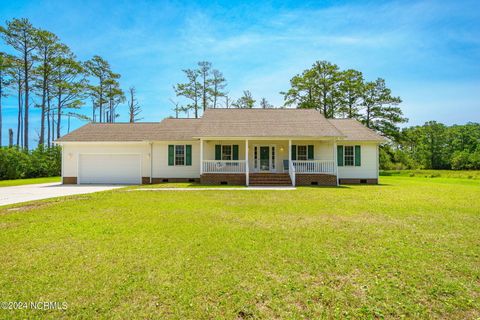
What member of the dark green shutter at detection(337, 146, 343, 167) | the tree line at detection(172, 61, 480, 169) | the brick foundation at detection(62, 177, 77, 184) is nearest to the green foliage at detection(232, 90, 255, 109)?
the tree line at detection(172, 61, 480, 169)

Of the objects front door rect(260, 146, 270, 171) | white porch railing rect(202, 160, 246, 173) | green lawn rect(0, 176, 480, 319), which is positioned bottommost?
green lawn rect(0, 176, 480, 319)

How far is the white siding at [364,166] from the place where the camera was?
700 inches

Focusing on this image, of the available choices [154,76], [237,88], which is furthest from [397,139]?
[154,76]

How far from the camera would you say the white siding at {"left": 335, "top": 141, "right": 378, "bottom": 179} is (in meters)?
17.8

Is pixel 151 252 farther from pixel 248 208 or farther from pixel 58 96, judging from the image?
pixel 58 96

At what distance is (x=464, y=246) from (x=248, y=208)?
17.0 ft

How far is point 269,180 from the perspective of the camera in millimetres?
15719

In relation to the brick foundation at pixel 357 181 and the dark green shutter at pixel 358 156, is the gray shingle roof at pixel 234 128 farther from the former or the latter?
the brick foundation at pixel 357 181

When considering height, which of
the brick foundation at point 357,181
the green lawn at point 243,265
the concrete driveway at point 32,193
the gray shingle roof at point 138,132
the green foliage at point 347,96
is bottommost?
the green lawn at point 243,265

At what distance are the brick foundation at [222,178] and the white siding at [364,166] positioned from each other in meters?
7.25

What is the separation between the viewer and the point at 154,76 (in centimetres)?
2514

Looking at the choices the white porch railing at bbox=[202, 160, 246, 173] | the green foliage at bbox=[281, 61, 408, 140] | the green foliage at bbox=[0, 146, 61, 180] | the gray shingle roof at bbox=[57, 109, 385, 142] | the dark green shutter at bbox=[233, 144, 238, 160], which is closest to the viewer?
the gray shingle roof at bbox=[57, 109, 385, 142]

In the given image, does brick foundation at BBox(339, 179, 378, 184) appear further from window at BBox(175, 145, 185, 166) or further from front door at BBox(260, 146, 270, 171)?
window at BBox(175, 145, 185, 166)

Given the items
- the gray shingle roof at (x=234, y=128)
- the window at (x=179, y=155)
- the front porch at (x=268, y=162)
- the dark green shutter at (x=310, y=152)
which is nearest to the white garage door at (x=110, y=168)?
the gray shingle roof at (x=234, y=128)
